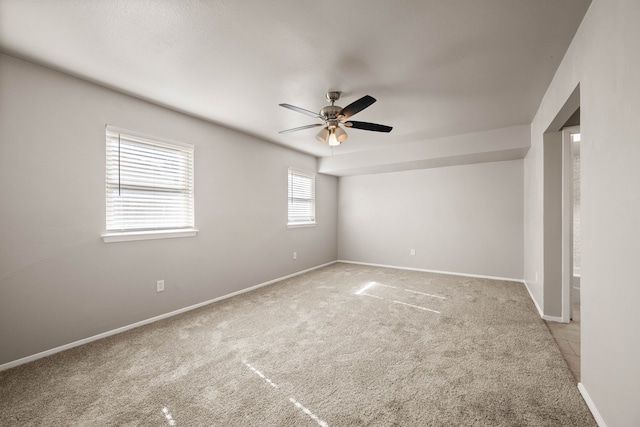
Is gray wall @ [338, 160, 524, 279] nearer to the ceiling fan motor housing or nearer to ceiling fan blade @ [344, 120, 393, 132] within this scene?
ceiling fan blade @ [344, 120, 393, 132]

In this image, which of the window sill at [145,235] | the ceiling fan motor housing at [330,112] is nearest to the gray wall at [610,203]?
the ceiling fan motor housing at [330,112]

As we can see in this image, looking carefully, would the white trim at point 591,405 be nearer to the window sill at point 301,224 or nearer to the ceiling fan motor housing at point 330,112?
the ceiling fan motor housing at point 330,112

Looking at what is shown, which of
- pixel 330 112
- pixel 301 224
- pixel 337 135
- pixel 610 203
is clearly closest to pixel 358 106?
pixel 330 112

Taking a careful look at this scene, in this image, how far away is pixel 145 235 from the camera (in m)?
2.90

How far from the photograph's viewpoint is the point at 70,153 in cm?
241

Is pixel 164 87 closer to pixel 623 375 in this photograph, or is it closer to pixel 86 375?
pixel 86 375

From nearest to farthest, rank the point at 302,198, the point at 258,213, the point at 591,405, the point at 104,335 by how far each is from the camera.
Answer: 1. the point at 591,405
2. the point at 104,335
3. the point at 258,213
4. the point at 302,198

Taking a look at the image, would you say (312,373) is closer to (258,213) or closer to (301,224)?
(258,213)

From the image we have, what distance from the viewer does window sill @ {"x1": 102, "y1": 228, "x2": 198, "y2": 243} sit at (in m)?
2.64

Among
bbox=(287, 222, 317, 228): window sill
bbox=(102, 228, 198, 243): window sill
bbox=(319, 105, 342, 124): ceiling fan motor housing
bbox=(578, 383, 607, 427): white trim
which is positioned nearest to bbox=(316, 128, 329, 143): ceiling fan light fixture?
bbox=(319, 105, 342, 124): ceiling fan motor housing

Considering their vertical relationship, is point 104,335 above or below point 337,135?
below

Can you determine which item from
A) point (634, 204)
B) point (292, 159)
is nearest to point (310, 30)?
point (634, 204)

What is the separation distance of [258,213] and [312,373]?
2.77 m

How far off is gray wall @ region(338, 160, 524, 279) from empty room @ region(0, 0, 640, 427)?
1.86 ft
